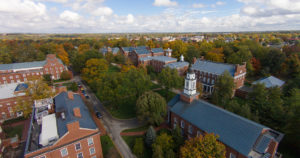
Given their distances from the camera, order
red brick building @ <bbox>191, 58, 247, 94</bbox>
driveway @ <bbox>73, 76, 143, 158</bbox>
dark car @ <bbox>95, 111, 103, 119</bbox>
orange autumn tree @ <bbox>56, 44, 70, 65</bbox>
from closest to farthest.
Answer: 1. driveway @ <bbox>73, 76, 143, 158</bbox>
2. dark car @ <bbox>95, 111, 103, 119</bbox>
3. red brick building @ <bbox>191, 58, 247, 94</bbox>
4. orange autumn tree @ <bbox>56, 44, 70, 65</bbox>

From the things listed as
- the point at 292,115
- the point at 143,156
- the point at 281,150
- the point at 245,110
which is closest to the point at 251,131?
the point at 245,110

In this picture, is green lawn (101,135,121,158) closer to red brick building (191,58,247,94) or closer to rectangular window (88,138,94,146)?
rectangular window (88,138,94,146)

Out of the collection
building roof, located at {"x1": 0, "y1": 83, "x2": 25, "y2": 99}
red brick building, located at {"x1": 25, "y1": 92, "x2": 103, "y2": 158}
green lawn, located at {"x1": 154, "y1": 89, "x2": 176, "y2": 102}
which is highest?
building roof, located at {"x1": 0, "y1": 83, "x2": 25, "y2": 99}

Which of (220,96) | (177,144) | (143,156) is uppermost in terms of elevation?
(220,96)

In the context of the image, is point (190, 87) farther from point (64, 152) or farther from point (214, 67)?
point (214, 67)

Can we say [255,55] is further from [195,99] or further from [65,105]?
[65,105]

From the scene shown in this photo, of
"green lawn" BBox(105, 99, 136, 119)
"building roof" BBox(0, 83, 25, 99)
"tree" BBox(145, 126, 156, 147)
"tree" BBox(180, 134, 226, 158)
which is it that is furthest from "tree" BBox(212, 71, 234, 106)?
"building roof" BBox(0, 83, 25, 99)
